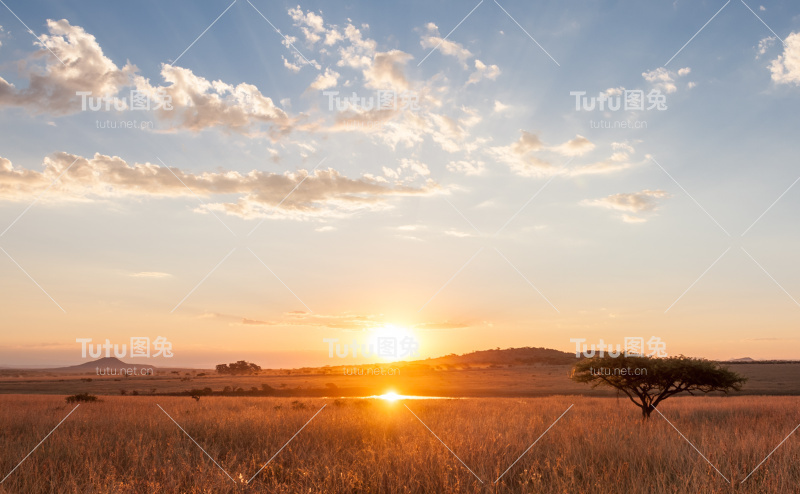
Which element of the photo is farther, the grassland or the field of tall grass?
the grassland

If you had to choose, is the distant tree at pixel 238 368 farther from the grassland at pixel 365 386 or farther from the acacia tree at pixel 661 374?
the acacia tree at pixel 661 374

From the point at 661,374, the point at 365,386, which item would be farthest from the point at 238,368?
the point at 661,374

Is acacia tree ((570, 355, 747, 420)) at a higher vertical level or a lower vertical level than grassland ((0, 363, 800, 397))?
higher

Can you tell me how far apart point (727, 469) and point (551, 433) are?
4.97 m

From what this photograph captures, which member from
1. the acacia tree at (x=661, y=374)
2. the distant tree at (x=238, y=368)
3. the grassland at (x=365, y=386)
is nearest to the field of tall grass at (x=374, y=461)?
the acacia tree at (x=661, y=374)

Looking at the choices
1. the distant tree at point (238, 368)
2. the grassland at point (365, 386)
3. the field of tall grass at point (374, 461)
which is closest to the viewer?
the field of tall grass at point (374, 461)

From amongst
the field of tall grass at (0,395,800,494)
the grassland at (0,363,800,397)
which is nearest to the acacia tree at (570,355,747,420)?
the field of tall grass at (0,395,800,494)

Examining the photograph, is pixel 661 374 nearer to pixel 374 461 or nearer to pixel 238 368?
pixel 374 461

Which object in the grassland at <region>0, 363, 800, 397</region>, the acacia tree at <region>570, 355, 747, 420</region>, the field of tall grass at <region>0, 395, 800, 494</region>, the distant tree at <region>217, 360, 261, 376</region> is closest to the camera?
the field of tall grass at <region>0, 395, 800, 494</region>

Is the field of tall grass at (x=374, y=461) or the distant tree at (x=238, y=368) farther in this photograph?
the distant tree at (x=238, y=368)

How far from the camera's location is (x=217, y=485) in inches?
347

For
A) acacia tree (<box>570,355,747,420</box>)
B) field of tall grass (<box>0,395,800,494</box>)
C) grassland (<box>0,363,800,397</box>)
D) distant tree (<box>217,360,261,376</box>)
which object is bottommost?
distant tree (<box>217,360,261,376</box>)

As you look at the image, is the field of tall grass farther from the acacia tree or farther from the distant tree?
the distant tree

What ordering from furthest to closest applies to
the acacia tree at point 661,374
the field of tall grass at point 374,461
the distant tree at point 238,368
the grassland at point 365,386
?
1. the distant tree at point 238,368
2. the grassland at point 365,386
3. the acacia tree at point 661,374
4. the field of tall grass at point 374,461
